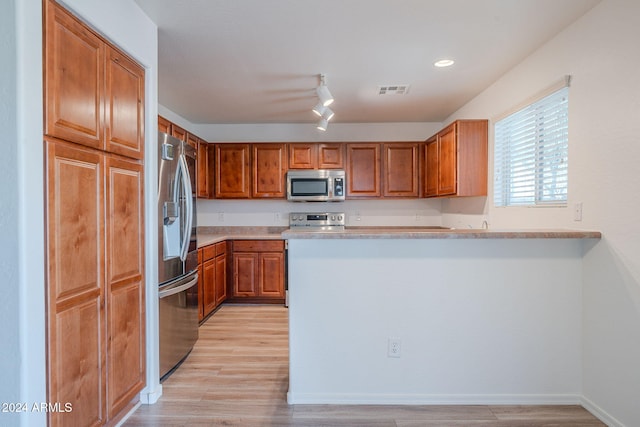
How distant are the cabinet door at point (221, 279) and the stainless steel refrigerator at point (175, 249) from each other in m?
1.11

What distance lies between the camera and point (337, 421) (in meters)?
1.87

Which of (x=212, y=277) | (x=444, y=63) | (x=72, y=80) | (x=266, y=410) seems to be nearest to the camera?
(x=72, y=80)

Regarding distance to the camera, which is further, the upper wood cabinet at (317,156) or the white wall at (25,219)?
the upper wood cabinet at (317,156)

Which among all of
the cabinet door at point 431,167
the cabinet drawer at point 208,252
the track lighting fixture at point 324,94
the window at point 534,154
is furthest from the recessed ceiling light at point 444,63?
the cabinet drawer at point 208,252

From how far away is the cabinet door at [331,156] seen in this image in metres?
4.44

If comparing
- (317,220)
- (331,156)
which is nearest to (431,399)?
A: (317,220)

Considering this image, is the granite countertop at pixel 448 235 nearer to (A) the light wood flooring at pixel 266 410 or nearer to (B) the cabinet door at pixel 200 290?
(A) the light wood flooring at pixel 266 410

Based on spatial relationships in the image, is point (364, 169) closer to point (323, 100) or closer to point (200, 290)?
point (323, 100)

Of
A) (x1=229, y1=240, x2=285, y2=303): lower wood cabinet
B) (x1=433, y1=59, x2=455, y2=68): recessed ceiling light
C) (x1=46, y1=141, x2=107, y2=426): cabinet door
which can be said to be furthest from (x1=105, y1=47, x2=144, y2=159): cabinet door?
(x1=229, y1=240, x2=285, y2=303): lower wood cabinet

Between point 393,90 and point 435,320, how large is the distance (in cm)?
232

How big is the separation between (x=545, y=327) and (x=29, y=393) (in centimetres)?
264

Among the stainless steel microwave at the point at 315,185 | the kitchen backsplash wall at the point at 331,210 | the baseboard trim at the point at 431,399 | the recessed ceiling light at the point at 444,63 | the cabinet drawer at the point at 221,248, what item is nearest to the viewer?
the baseboard trim at the point at 431,399

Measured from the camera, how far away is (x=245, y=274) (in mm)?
4195

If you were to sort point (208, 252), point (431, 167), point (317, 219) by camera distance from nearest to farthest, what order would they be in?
point (208, 252), point (431, 167), point (317, 219)
